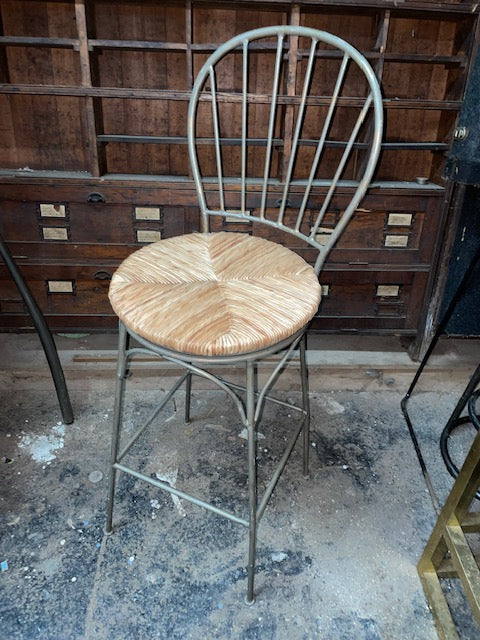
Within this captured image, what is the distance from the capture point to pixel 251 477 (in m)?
1.00

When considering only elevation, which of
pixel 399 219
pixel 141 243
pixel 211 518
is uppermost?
pixel 399 219

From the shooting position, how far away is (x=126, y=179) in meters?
1.67

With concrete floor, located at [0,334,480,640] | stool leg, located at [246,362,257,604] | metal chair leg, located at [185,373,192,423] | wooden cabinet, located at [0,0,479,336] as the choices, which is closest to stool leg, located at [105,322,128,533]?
concrete floor, located at [0,334,480,640]

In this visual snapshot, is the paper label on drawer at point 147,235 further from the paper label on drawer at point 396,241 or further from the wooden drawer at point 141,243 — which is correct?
the paper label on drawer at point 396,241

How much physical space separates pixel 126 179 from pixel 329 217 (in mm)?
742

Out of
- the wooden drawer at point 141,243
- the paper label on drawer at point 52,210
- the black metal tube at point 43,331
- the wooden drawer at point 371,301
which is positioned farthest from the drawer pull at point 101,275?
the wooden drawer at point 371,301

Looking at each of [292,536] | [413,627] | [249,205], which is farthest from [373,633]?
[249,205]

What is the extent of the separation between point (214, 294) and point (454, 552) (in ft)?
2.48

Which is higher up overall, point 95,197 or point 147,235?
point 95,197

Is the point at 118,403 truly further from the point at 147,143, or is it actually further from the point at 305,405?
the point at 147,143

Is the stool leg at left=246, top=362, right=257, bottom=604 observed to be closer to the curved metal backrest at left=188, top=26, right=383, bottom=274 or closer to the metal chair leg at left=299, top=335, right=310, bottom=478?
the metal chair leg at left=299, top=335, right=310, bottom=478

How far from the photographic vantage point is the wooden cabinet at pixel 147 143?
5.35 ft

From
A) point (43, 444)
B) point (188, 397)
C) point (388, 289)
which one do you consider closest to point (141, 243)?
point (188, 397)

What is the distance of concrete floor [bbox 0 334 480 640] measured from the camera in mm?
1094
